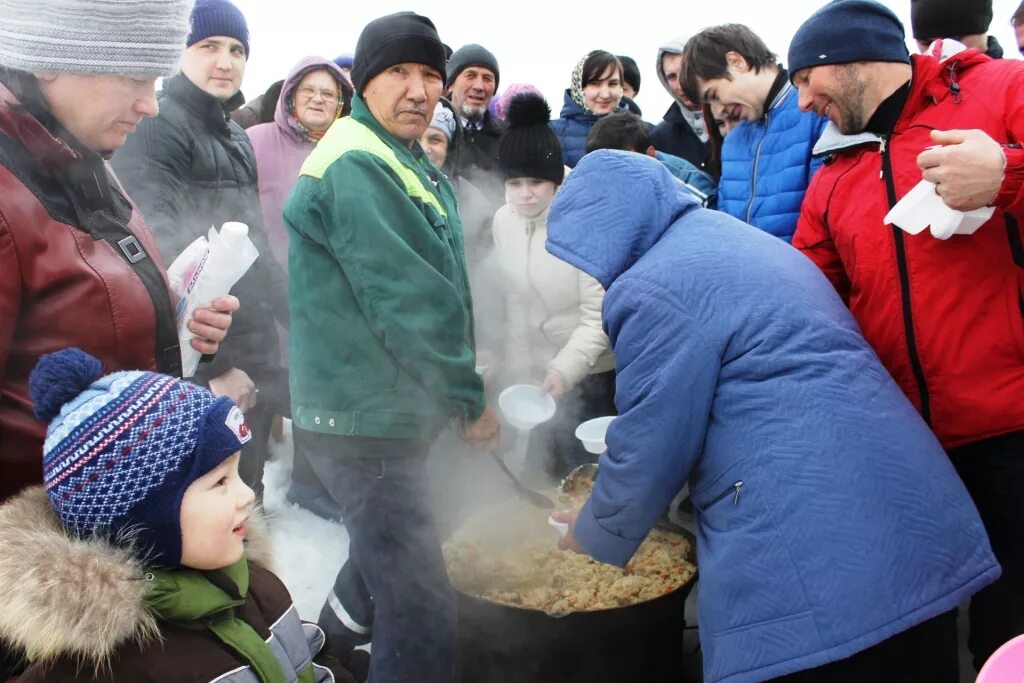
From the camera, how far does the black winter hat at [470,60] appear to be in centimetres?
514

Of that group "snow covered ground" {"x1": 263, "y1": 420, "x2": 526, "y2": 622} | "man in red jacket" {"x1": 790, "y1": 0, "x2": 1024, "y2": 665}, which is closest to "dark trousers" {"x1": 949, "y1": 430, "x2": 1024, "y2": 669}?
"man in red jacket" {"x1": 790, "y1": 0, "x2": 1024, "y2": 665}

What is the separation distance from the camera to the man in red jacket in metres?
2.08

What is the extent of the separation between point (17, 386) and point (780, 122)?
9.45 feet

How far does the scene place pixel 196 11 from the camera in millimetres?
3646

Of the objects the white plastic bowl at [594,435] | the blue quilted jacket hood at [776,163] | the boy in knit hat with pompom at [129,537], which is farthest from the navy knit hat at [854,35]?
the boy in knit hat with pompom at [129,537]

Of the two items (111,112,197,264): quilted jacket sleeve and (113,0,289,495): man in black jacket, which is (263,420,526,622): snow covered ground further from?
(111,112,197,264): quilted jacket sleeve

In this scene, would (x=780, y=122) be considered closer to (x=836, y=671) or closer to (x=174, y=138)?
(x=836, y=671)

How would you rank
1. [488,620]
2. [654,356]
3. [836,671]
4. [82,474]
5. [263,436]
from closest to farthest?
1. [82,474]
2. [836,671]
3. [654,356]
4. [488,620]
5. [263,436]

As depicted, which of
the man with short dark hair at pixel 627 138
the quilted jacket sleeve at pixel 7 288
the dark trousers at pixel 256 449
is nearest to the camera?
the quilted jacket sleeve at pixel 7 288

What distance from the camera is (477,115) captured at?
17.0ft

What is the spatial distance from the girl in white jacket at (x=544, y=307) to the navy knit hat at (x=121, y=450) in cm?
248

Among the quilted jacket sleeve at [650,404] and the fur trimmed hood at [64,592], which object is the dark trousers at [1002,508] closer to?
the quilted jacket sleeve at [650,404]

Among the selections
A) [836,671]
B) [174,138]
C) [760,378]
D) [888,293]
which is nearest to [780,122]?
[888,293]

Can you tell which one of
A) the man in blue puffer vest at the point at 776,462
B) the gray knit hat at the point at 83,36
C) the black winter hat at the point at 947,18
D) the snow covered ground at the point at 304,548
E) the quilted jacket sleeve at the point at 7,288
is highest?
the black winter hat at the point at 947,18
